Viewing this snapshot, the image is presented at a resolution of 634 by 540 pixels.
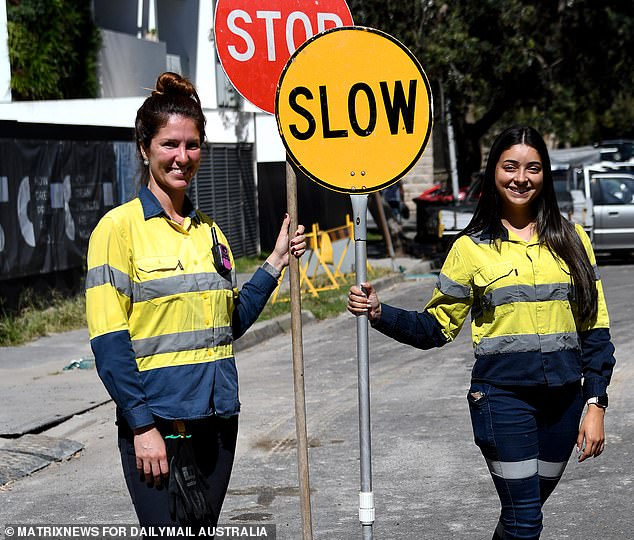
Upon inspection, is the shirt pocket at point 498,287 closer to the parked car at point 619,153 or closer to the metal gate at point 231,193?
the metal gate at point 231,193

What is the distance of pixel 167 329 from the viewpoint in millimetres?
3756

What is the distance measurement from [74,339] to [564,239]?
10257 mm

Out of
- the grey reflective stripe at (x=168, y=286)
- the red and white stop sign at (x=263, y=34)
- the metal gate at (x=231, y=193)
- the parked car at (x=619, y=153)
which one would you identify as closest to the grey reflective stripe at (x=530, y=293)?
the grey reflective stripe at (x=168, y=286)

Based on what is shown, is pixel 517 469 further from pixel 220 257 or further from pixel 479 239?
pixel 220 257

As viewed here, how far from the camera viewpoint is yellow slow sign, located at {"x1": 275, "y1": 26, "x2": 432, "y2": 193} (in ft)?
14.3

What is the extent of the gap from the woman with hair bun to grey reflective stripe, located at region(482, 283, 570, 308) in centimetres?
107

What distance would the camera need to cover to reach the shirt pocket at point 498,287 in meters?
4.34

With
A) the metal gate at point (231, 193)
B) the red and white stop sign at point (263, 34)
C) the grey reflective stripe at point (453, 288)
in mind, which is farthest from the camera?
the metal gate at point (231, 193)

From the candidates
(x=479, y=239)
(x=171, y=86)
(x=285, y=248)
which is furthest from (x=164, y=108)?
(x=479, y=239)

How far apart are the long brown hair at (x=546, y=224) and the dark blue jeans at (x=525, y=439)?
365 mm

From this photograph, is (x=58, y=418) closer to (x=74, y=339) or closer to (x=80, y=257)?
(x=74, y=339)

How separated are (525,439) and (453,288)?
63 centimetres

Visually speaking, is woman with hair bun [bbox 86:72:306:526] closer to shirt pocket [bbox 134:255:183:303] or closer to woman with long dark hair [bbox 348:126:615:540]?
shirt pocket [bbox 134:255:183:303]

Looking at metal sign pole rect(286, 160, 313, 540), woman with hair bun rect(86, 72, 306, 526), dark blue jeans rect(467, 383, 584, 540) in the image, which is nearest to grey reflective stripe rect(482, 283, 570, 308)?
dark blue jeans rect(467, 383, 584, 540)
